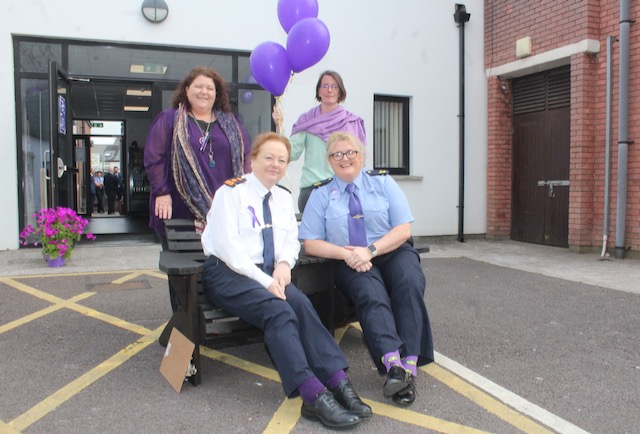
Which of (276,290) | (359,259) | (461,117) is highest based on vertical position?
(461,117)

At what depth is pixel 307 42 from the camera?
4.78m

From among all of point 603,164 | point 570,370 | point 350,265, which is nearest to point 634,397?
point 570,370

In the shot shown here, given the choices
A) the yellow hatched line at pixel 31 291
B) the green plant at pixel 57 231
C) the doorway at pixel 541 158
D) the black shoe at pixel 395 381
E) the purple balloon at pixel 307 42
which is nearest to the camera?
the black shoe at pixel 395 381

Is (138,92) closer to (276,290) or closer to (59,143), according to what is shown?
(59,143)

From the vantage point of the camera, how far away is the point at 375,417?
9.12 feet

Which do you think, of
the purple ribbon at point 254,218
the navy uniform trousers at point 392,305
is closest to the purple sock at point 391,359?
the navy uniform trousers at point 392,305

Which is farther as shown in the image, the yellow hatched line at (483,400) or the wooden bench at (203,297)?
the wooden bench at (203,297)

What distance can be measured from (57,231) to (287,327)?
5.14 metres

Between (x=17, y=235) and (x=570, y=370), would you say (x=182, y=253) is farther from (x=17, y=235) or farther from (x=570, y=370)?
(x=17, y=235)

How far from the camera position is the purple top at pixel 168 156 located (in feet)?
12.1

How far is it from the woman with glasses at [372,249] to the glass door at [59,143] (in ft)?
18.2

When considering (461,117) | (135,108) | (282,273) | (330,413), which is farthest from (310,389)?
(135,108)

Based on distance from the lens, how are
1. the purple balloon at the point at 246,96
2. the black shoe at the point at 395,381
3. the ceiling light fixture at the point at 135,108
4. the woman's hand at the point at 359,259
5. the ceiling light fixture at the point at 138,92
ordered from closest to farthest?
the black shoe at the point at 395,381 < the woman's hand at the point at 359,259 < the purple balloon at the point at 246,96 < the ceiling light fixture at the point at 138,92 < the ceiling light fixture at the point at 135,108

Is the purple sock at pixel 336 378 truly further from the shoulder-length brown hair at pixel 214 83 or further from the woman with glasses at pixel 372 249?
the shoulder-length brown hair at pixel 214 83
